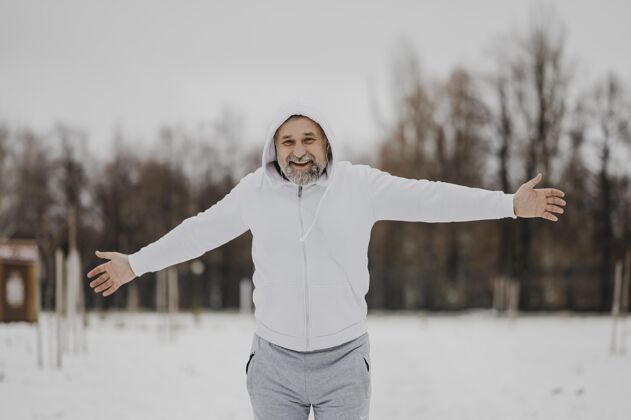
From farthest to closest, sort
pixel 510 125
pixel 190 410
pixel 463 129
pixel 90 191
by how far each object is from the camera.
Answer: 1. pixel 90 191
2. pixel 463 129
3. pixel 510 125
4. pixel 190 410

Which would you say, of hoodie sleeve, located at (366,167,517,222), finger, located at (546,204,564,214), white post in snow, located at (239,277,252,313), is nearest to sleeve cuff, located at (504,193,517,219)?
hoodie sleeve, located at (366,167,517,222)

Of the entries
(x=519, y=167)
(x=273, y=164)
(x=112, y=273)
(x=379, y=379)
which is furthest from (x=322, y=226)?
(x=519, y=167)

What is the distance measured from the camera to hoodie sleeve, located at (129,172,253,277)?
11.7 ft

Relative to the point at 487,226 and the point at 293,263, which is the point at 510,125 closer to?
the point at 487,226

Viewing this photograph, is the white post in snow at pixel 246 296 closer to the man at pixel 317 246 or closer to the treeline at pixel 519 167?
the treeline at pixel 519 167

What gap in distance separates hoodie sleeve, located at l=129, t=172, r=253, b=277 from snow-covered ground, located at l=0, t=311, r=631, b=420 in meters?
3.98

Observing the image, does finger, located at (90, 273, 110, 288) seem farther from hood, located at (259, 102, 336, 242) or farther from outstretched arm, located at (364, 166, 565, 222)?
outstretched arm, located at (364, 166, 565, 222)

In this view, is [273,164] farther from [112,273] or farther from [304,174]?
[112,273]

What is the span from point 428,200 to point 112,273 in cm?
162

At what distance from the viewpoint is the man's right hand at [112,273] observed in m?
3.80

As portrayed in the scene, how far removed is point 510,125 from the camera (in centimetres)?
3219

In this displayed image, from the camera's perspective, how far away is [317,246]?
127 inches

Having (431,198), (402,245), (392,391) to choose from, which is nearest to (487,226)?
(402,245)

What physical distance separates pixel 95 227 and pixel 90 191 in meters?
2.03
